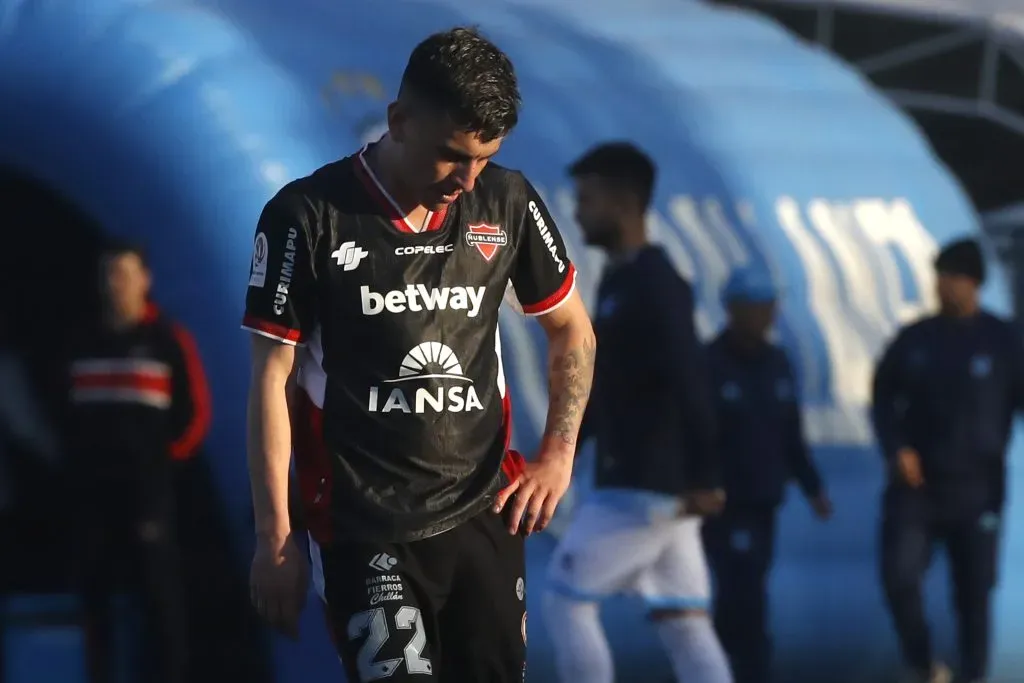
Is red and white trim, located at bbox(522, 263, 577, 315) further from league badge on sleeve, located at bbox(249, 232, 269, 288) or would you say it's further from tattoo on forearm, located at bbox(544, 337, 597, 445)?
league badge on sleeve, located at bbox(249, 232, 269, 288)

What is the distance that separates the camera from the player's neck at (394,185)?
12.4 ft

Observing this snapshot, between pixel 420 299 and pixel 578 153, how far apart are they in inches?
154

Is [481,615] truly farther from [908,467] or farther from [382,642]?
[908,467]

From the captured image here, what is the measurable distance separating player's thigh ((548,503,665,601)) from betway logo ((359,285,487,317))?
9.66ft

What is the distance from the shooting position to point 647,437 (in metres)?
6.63

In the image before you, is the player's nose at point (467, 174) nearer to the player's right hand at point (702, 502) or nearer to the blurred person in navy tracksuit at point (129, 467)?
the player's right hand at point (702, 502)

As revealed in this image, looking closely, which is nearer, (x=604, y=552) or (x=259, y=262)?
(x=259, y=262)

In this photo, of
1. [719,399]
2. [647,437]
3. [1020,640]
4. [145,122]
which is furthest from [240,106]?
[1020,640]

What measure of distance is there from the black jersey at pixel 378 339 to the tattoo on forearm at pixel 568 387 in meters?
0.19

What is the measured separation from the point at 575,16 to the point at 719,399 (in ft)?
6.12

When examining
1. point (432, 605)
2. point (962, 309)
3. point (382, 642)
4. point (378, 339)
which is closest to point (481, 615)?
point (432, 605)

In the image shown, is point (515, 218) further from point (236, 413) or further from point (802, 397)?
point (802, 397)

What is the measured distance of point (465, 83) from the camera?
3521 mm

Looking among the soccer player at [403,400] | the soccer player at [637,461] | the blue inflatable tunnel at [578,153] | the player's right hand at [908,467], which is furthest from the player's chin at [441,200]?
the player's right hand at [908,467]
